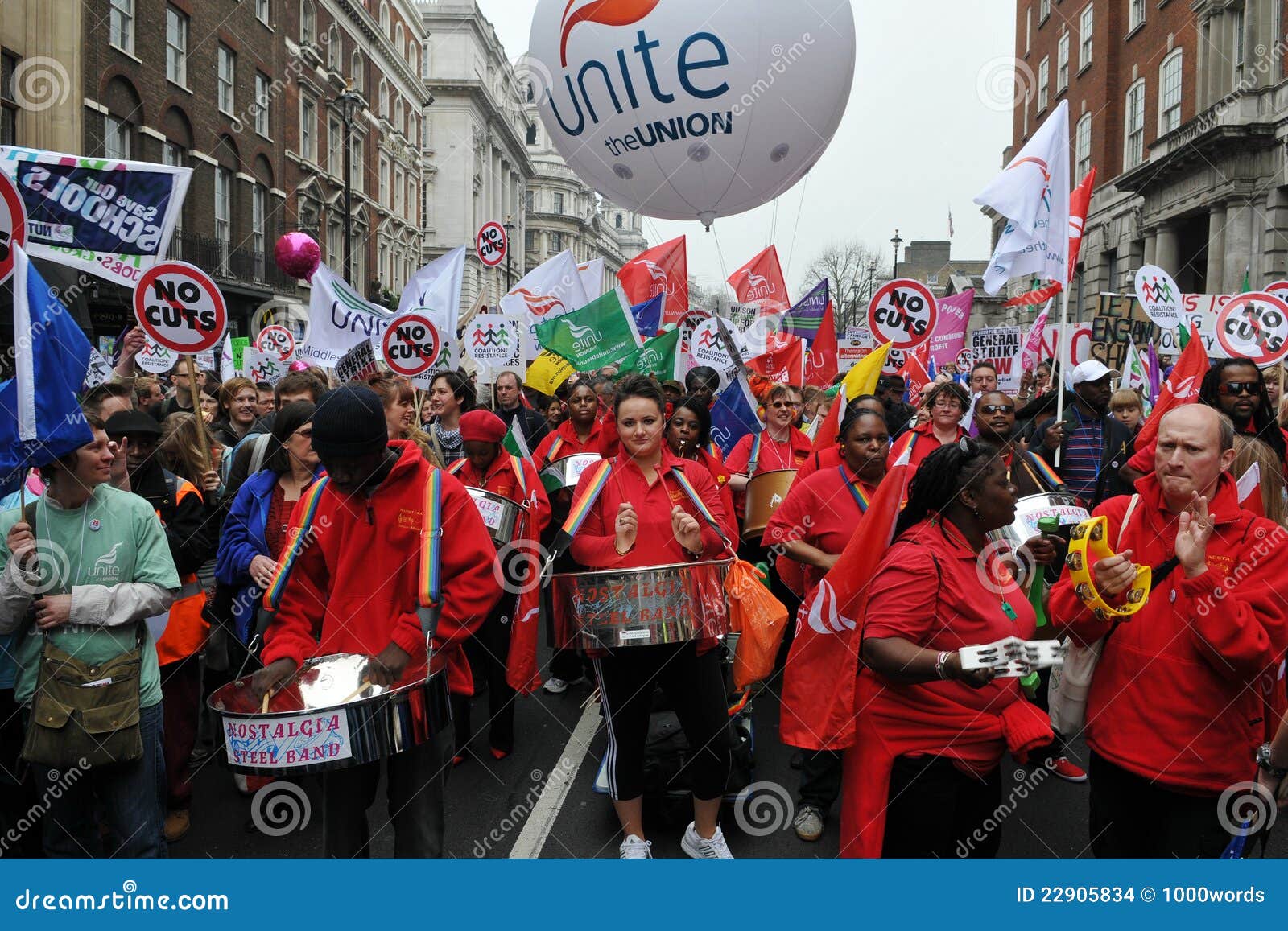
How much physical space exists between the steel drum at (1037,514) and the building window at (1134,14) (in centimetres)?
3207

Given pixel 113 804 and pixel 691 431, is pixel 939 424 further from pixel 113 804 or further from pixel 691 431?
pixel 113 804

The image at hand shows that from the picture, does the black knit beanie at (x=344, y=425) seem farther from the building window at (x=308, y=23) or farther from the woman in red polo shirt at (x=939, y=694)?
the building window at (x=308, y=23)

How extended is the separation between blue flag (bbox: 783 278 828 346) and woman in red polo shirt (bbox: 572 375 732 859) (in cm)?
822

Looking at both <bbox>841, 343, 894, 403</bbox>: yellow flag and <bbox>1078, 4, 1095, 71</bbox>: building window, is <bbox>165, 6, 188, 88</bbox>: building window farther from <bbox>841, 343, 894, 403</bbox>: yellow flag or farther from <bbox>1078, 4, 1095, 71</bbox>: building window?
<bbox>1078, 4, 1095, 71</bbox>: building window

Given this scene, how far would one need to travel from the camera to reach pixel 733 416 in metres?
8.69

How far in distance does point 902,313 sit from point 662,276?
4540mm

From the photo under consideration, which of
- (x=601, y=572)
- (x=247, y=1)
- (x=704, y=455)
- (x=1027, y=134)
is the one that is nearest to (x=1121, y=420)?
(x=704, y=455)

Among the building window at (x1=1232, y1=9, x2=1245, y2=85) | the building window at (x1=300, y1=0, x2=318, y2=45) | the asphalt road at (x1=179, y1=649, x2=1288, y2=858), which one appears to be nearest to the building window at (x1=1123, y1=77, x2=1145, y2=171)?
the building window at (x1=1232, y1=9, x2=1245, y2=85)

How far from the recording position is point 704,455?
6758 mm

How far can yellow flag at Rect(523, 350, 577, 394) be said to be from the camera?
10414mm

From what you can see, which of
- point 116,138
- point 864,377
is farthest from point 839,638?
point 116,138

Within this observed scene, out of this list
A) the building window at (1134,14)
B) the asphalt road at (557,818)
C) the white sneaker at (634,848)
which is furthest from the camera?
the building window at (1134,14)

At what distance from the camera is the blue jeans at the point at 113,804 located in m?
3.61

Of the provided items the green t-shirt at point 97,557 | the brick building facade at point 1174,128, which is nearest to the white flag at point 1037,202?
the green t-shirt at point 97,557
